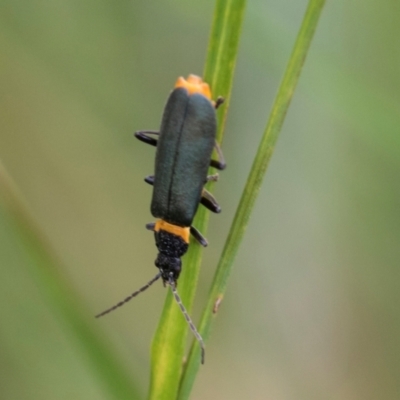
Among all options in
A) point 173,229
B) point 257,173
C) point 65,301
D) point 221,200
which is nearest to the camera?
point 257,173

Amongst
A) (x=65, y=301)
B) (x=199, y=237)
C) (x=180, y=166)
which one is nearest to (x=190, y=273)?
(x=199, y=237)

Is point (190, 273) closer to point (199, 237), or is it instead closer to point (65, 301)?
point (199, 237)

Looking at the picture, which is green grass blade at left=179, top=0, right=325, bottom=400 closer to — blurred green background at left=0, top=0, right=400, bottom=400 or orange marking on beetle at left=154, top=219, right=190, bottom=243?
orange marking on beetle at left=154, top=219, right=190, bottom=243

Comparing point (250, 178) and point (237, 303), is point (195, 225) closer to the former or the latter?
point (250, 178)

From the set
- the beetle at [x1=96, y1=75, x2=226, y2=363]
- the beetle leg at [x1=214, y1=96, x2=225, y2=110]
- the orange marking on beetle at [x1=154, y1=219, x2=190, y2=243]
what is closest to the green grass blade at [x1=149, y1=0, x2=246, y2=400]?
the beetle leg at [x1=214, y1=96, x2=225, y2=110]

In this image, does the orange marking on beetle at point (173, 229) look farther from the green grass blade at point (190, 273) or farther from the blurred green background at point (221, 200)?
the blurred green background at point (221, 200)
